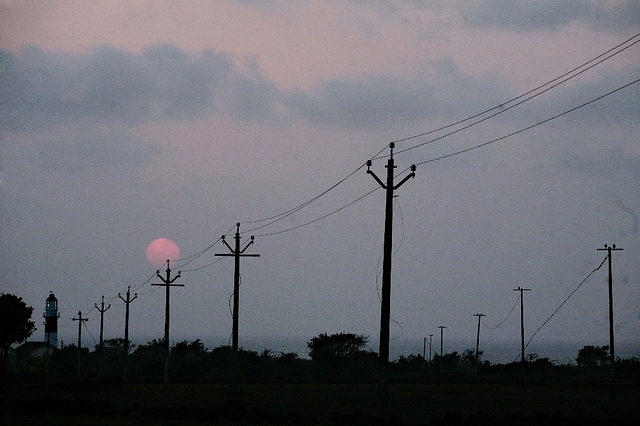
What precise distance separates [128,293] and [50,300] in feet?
94.3

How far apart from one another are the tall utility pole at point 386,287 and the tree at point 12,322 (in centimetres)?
6096

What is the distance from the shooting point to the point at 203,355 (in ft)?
355

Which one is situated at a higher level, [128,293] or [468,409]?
[128,293]

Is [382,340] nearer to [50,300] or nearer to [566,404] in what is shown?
[566,404]

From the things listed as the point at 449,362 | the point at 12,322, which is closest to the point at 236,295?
the point at 12,322

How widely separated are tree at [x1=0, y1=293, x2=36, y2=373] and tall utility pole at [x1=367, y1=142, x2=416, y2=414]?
60958mm

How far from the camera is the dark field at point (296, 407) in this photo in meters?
35.7

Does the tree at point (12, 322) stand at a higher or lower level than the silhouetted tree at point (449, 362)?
higher

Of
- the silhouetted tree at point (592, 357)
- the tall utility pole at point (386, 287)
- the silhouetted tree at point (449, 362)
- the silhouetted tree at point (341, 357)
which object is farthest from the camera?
the silhouetted tree at point (592, 357)

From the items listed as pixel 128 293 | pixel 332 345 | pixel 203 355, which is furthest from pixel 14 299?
pixel 332 345

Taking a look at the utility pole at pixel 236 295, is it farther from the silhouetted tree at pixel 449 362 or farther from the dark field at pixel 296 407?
the silhouetted tree at pixel 449 362

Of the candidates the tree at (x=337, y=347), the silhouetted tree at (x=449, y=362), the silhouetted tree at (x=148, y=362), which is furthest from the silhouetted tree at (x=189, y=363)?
the silhouetted tree at (x=449, y=362)

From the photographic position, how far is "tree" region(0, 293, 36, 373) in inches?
3420

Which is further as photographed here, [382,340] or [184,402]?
[184,402]
